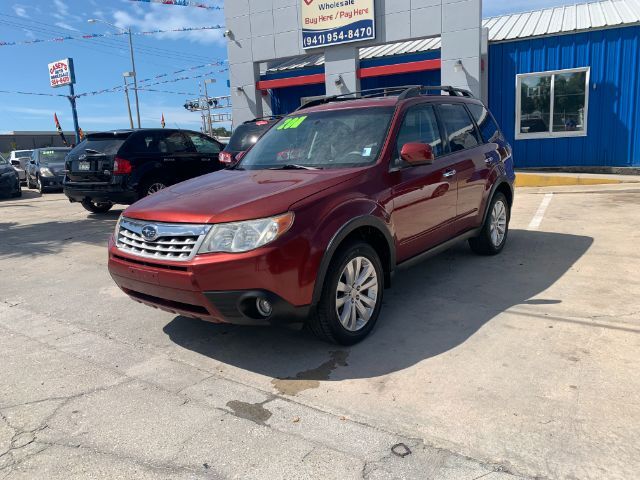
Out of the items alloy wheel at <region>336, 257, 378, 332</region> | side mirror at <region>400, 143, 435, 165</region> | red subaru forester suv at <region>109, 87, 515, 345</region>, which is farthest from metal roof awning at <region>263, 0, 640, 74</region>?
alloy wheel at <region>336, 257, 378, 332</region>

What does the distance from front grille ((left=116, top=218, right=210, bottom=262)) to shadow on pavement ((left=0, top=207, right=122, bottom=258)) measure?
423cm

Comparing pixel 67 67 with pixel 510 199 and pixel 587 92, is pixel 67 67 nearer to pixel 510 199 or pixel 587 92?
pixel 587 92

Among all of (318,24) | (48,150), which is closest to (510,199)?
(318,24)

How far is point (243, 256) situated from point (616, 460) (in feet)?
7.23

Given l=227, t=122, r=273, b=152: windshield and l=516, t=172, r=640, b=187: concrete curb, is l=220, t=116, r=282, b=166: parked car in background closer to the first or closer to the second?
l=227, t=122, r=273, b=152: windshield

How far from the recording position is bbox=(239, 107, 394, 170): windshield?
168 inches

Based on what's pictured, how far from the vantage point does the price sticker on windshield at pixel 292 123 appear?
496 centimetres

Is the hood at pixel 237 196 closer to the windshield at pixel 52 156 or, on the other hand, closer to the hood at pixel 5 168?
the hood at pixel 5 168

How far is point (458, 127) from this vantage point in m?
5.38

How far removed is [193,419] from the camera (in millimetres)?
2955

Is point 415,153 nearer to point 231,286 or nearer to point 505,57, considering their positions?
point 231,286

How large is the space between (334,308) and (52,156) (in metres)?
17.5

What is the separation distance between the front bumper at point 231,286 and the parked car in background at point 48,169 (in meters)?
15.1

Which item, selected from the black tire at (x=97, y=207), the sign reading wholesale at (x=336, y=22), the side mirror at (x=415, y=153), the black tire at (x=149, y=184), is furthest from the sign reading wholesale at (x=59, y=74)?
the side mirror at (x=415, y=153)
